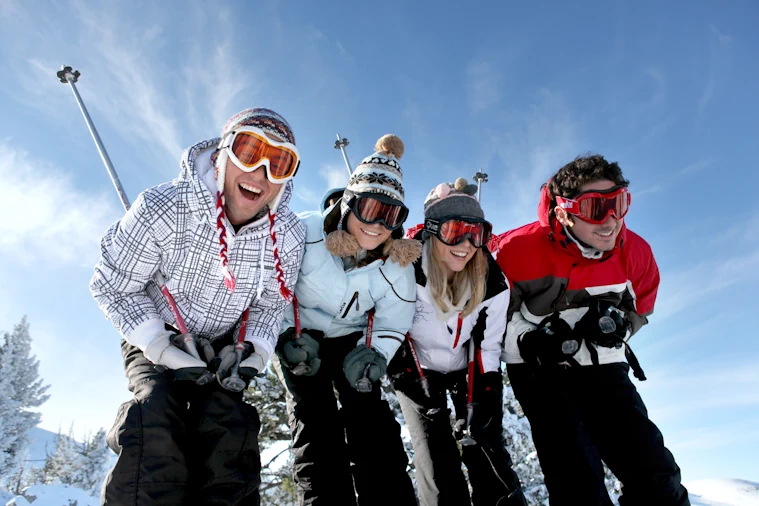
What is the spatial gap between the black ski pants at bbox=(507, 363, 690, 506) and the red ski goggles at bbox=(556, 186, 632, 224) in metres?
1.29

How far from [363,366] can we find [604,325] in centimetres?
202

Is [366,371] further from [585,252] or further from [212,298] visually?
[585,252]

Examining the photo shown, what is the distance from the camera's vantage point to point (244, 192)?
115 inches

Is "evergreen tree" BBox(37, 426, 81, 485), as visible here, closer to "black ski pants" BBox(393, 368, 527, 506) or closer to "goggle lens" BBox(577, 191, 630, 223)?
"black ski pants" BBox(393, 368, 527, 506)

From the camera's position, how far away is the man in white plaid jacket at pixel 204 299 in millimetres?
2201

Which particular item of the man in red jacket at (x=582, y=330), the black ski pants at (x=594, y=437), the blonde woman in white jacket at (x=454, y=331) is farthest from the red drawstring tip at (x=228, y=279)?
the black ski pants at (x=594, y=437)

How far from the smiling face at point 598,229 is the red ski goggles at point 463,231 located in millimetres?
791

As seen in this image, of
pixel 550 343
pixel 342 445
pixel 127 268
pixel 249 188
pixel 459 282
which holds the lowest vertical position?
pixel 342 445

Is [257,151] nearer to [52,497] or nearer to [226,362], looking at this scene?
[226,362]

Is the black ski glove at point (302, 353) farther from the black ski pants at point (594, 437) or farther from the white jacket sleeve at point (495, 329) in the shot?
the black ski pants at point (594, 437)

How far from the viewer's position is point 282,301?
323 centimetres

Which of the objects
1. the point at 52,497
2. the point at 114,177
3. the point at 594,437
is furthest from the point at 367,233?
the point at 52,497

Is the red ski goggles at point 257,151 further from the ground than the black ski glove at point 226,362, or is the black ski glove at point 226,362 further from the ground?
the red ski goggles at point 257,151

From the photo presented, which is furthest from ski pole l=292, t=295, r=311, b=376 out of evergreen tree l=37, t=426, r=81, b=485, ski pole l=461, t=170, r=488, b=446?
evergreen tree l=37, t=426, r=81, b=485
